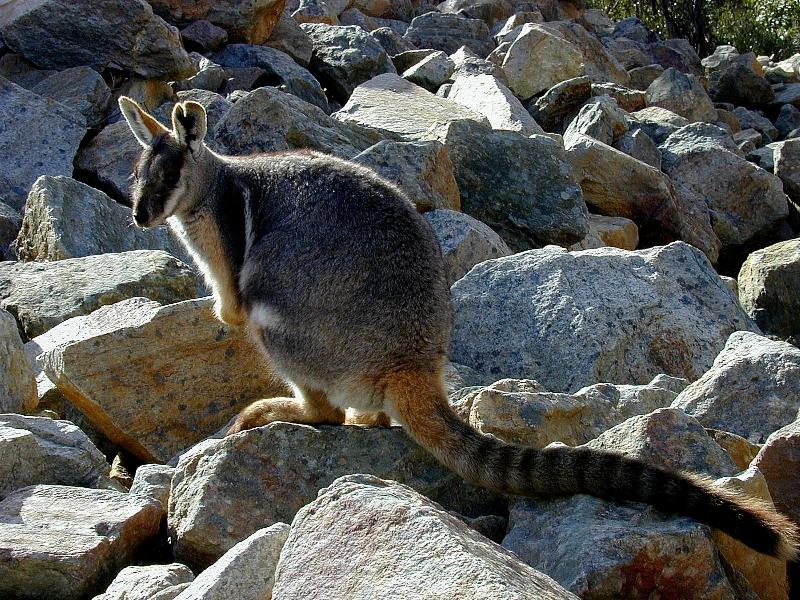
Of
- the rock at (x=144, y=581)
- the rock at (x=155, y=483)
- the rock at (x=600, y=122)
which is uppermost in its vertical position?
the rock at (x=144, y=581)

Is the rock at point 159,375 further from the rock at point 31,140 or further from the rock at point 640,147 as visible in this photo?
the rock at point 640,147

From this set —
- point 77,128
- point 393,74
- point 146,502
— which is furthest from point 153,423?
point 393,74

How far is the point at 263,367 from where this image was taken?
24.5 feet

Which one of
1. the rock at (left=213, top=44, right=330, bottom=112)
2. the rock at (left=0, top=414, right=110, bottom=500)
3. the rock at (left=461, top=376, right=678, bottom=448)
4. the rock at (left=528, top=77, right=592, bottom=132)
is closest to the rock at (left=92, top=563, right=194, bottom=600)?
the rock at (left=0, top=414, right=110, bottom=500)

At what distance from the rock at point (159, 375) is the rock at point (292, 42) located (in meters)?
9.10

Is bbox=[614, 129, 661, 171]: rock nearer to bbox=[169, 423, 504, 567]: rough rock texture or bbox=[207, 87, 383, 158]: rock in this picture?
bbox=[207, 87, 383, 158]: rock

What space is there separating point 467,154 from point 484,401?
5782 mm

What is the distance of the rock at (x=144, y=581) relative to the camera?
14.8ft

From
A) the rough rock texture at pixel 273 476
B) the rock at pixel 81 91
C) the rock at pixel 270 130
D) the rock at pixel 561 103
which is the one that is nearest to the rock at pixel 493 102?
the rock at pixel 561 103

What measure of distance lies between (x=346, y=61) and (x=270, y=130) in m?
4.98

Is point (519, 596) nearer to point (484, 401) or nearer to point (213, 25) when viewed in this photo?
point (484, 401)

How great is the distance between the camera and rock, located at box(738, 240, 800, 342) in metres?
10.4

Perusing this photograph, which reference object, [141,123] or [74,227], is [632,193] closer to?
[74,227]

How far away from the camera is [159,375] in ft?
23.5
